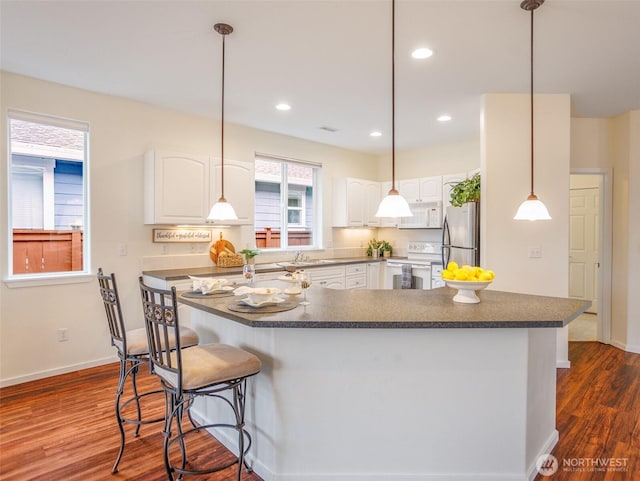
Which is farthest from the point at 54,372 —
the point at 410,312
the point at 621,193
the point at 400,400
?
the point at 621,193

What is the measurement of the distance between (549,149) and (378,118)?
5.94ft

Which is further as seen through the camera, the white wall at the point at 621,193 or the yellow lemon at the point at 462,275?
the white wall at the point at 621,193

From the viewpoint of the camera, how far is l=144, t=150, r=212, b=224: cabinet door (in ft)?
13.0

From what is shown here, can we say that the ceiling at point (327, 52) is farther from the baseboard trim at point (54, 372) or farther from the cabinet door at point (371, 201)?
the baseboard trim at point (54, 372)

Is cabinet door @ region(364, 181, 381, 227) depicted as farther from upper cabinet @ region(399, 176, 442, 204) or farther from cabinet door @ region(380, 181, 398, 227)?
upper cabinet @ region(399, 176, 442, 204)

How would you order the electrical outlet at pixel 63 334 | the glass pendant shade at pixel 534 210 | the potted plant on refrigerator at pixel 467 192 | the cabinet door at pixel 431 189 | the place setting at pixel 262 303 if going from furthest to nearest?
the cabinet door at pixel 431 189
the potted plant on refrigerator at pixel 467 192
the electrical outlet at pixel 63 334
the glass pendant shade at pixel 534 210
the place setting at pixel 262 303

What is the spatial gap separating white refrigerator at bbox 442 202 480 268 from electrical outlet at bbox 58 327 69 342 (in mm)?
3950

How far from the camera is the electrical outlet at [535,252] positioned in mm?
3791

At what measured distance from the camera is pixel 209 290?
8.50 ft

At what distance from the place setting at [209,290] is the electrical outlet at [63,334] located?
1.82 metres

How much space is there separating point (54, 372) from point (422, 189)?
4.96 meters


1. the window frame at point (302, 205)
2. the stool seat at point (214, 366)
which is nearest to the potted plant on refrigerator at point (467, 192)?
the window frame at point (302, 205)

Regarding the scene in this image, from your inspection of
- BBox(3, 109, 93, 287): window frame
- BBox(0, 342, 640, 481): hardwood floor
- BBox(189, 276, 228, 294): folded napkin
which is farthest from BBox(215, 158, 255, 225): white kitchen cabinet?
BBox(0, 342, 640, 481): hardwood floor

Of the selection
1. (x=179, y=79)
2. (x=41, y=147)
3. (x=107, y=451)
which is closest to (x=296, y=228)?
(x=179, y=79)
